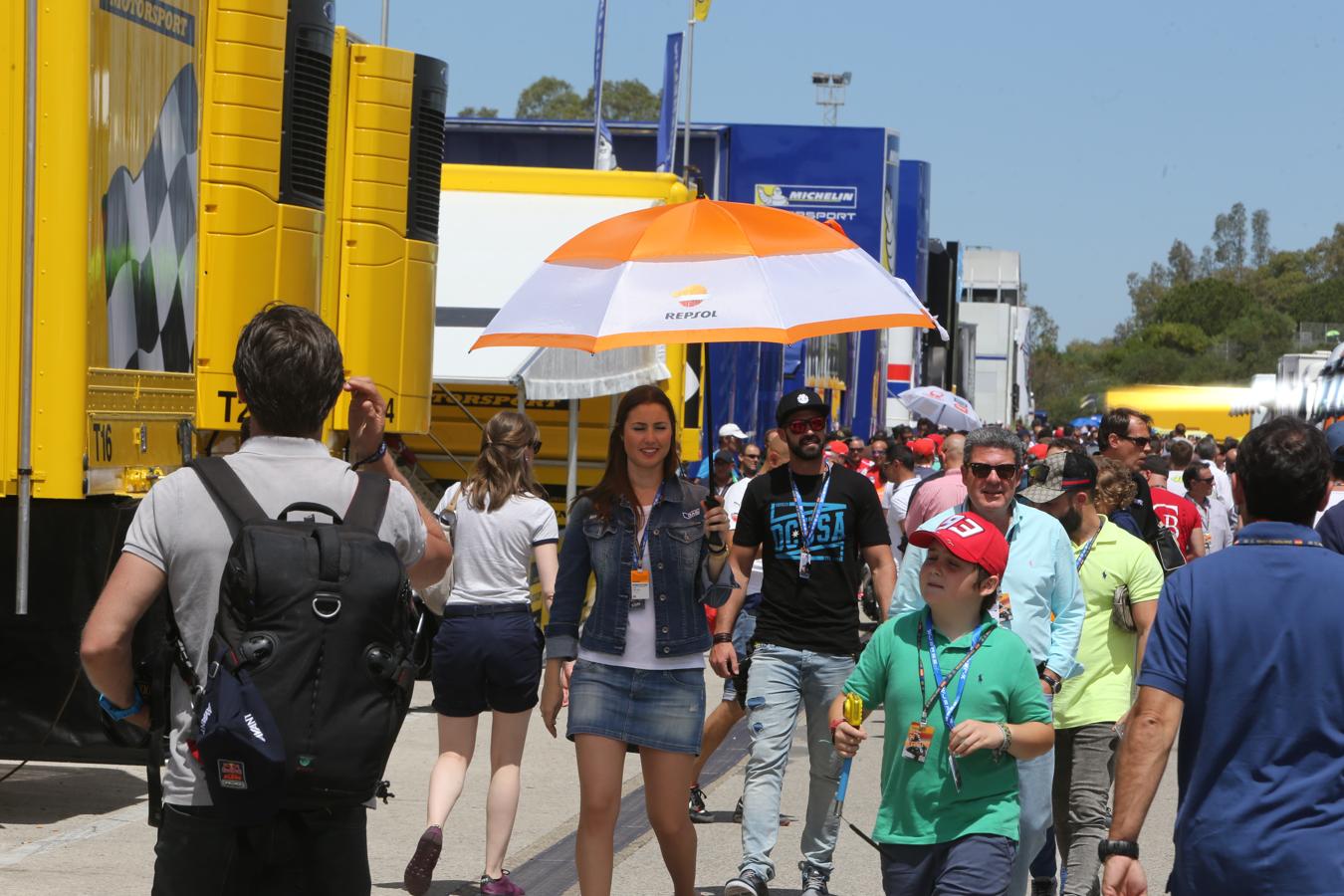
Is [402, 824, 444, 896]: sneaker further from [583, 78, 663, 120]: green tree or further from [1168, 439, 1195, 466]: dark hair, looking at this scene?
[583, 78, 663, 120]: green tree

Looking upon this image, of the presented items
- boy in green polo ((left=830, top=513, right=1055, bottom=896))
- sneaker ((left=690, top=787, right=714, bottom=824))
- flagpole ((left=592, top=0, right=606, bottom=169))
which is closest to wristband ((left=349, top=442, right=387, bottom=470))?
boy in green polo ((left=830, top=513, right=1055, bottom=896))

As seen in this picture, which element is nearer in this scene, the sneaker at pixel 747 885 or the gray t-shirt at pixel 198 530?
the gray t-shirt at pixel 198 530

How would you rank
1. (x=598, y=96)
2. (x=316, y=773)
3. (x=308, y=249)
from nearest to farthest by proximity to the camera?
(x=316, y=773) → (x=308, y=249) → (x=598, y=96)

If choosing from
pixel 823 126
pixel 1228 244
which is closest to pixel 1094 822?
pixel 823 126

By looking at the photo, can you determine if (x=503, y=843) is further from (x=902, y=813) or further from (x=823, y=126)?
(x=823, y=126)

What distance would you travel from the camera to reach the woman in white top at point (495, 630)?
23.4 feet

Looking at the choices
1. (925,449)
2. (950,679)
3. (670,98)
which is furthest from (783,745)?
(670,98)

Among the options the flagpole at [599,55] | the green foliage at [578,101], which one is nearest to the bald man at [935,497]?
the flagpole at [599,55]

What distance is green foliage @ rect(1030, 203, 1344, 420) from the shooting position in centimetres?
15450

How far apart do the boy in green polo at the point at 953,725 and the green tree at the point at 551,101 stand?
91811mm

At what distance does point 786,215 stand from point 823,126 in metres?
32.3

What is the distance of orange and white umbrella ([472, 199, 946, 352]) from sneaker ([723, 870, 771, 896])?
1.98 metres

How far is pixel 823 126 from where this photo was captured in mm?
39625

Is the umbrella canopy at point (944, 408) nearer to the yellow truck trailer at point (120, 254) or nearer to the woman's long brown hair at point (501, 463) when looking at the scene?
the yellow truck trailer at point (120, 254)
